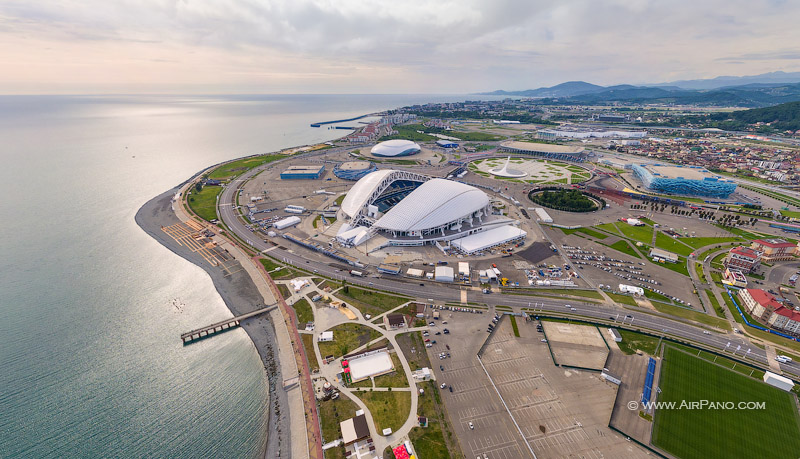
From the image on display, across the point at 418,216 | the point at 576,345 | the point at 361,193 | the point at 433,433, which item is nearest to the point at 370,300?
the point at 433,433

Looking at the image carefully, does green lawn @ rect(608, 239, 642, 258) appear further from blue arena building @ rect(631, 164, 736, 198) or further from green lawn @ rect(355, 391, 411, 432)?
green lawn @ rect(355, 391, 411, 432)

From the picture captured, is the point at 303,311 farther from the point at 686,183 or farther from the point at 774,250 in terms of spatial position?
the point at 686,183

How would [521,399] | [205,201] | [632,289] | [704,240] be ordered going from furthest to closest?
[205,201]
[704,240]
[632,289]
[521,399]

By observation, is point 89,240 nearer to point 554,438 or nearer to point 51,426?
point 51,426

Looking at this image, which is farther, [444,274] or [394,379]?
[444,274]

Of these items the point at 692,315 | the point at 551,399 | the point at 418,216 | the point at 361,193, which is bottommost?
the point at 551,399

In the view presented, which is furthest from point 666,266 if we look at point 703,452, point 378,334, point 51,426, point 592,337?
point 51,426

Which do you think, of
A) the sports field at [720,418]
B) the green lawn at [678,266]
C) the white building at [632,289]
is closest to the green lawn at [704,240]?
the green lawn at [678,266]

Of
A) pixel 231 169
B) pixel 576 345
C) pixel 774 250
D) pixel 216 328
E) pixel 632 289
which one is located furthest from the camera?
pixel 231 169
